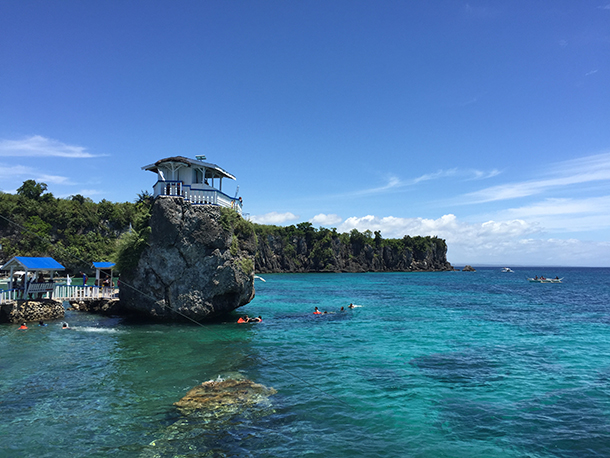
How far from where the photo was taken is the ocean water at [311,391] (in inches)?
382

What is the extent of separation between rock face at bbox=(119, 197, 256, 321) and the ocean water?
1553 mm

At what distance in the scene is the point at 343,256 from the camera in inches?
6147

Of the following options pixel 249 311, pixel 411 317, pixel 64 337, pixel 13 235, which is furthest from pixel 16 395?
pixel 13 235

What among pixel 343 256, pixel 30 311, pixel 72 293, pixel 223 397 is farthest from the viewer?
pixel 343 256

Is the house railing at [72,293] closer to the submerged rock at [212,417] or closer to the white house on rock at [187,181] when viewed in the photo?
the white house on rock at [187,181]

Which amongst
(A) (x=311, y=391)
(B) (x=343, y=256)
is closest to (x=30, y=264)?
(A) (x=311, y=391)

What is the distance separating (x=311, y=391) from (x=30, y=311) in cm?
2508

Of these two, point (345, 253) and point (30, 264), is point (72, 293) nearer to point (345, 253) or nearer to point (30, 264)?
point (30, 264)

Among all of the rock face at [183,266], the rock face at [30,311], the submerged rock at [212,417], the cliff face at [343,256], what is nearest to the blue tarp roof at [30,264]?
the rock face at [30,311]

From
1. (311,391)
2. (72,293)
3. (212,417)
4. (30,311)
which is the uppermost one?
(72,293)

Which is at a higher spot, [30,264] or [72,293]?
[30,264]

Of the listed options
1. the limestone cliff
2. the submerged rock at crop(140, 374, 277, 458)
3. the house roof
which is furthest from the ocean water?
the limestone cliff

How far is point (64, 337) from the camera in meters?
21.9

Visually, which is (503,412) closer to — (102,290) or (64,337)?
(64,337)
